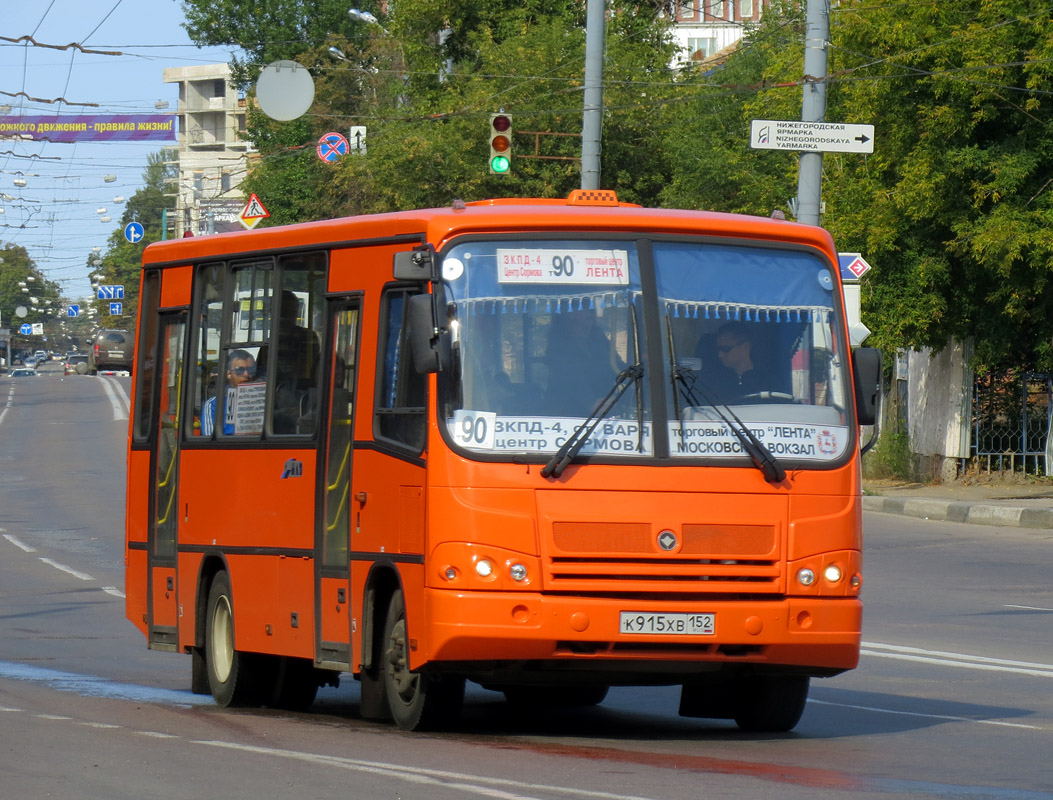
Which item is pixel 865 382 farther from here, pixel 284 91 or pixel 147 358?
pixel 284 91

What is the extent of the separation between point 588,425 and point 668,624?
96 cm

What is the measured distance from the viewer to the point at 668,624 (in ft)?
27.9

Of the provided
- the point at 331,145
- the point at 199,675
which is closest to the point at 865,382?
the point at 199,675

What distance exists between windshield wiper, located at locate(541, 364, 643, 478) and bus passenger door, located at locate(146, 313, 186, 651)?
4.02 m

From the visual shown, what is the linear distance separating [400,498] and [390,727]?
131 cm

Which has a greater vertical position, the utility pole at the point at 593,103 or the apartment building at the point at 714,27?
the apartment building at the point at 714,27

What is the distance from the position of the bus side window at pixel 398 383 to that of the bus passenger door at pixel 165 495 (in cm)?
299

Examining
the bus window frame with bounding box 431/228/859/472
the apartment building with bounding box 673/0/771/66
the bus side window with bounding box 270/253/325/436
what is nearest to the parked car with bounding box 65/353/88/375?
the apartment building with bounding box 673/0/771/66

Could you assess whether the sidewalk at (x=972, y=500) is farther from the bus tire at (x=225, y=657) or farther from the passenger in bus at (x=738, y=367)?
the passenger in bus at (x=738, y=367)

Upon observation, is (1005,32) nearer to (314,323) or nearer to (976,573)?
(976,573)

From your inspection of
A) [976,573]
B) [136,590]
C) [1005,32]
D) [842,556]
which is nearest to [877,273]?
[1005,32]

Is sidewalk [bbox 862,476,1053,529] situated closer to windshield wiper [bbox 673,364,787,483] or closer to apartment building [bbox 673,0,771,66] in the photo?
windshield wiper [bbox 673,364,787,483]

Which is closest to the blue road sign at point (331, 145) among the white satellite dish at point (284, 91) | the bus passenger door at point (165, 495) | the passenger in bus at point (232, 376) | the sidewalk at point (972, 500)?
the white satellite dish at point (284, 91)

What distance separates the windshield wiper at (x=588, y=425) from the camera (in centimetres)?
854
